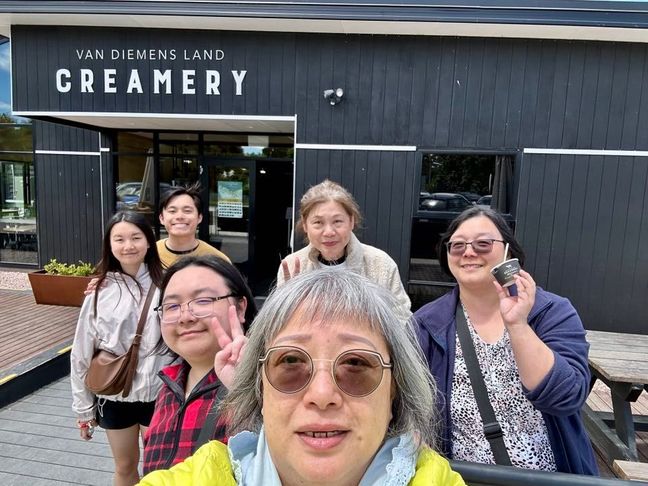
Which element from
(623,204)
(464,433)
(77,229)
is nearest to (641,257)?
(623,204)

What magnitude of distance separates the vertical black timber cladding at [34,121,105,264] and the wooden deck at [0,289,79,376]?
44.4 inches

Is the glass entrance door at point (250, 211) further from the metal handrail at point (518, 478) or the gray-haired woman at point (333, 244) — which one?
the metal handrail at point (518, 478)

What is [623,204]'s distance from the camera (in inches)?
208

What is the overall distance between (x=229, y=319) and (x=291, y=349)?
0.55 metres

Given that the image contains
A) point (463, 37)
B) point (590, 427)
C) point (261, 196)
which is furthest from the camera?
point (261, 196)

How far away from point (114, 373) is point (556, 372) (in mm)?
1917

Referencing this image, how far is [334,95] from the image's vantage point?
5.38 m

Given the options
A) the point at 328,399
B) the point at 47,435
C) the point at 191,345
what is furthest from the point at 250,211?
the point at 328,399

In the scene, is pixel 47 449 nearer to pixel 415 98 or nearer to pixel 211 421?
pixel 211 421

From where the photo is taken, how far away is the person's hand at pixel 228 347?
1297 millimetres

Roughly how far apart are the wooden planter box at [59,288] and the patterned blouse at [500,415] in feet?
19.1

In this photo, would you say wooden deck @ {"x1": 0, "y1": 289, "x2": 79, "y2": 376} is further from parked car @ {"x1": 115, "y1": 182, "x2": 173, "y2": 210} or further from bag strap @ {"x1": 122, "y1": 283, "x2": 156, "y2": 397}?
bag strap @ {"x1": 122, "y1": 283, "x2": 156, "y2": 397}

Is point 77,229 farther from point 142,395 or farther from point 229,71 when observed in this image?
point 142,395

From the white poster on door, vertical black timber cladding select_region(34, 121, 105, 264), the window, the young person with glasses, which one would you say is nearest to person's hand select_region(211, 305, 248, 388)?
Result: the young person with glasses
